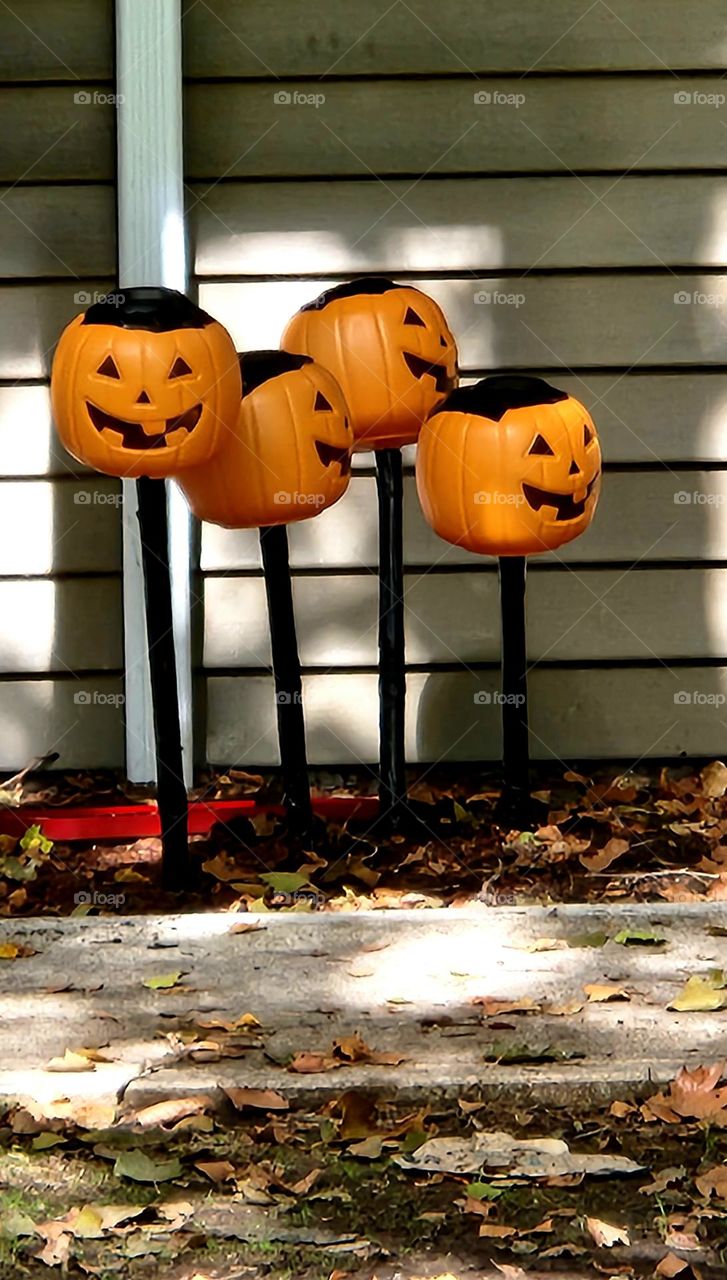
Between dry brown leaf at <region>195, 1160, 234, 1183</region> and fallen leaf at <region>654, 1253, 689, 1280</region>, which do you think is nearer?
fallen leaf at <region>654, 1253, 689, 1280</region>

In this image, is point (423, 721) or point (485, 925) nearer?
point (485, 925)

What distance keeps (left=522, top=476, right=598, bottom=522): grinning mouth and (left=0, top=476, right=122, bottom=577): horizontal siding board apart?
1.45 metres

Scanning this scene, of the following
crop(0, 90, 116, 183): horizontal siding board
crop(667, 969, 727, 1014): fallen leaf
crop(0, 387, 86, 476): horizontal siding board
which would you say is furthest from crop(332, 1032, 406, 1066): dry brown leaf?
crop(0, 90, 116, 183): horizontal siding board

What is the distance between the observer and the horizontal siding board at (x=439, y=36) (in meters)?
4.26

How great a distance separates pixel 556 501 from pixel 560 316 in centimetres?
107

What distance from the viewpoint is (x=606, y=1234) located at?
6.30 feet

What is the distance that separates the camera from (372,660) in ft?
14.5

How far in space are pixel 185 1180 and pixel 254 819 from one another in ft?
6.10

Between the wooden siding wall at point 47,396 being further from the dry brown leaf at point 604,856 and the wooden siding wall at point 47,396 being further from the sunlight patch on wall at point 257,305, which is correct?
the dry brown leaf at point 604,856

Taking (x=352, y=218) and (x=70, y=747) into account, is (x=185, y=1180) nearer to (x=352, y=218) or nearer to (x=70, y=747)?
(x=70, y=747)

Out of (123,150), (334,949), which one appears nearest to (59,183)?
(123,150)

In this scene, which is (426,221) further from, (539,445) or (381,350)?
(539,445)

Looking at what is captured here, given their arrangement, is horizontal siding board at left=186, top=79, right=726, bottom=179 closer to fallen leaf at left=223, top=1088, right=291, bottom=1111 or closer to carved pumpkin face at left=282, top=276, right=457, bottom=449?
carved pumpkin face at left=282, top=276, right=457, bottom=449

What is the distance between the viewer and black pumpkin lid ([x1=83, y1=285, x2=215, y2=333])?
3.16 meters
